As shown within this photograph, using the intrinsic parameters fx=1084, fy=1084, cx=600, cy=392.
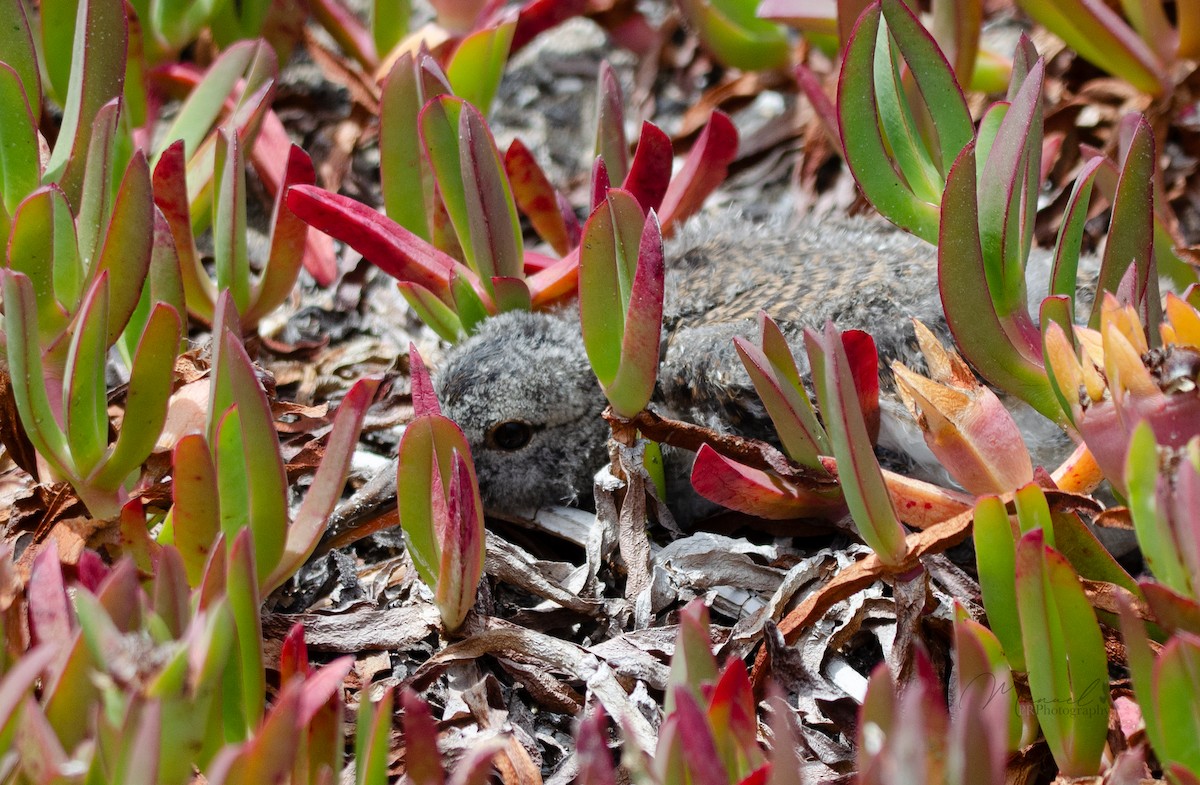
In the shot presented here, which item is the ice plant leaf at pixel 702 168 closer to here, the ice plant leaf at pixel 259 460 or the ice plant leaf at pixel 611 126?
the ice plant leaf at pixel 611 126

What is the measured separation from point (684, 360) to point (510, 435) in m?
0.43

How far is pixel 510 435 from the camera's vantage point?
245 cm

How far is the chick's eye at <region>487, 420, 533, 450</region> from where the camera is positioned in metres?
2.42

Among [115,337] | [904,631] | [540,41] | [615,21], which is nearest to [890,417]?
[904,631]

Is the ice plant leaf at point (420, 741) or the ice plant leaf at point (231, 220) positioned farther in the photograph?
the ice plant leaf at point (231, 220)

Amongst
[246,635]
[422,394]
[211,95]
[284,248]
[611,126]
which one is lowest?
[246,635]

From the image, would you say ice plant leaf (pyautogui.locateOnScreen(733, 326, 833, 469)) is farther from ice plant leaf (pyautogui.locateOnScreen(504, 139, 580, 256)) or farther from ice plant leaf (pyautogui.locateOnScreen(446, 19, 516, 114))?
ice plant leaf (pyautogui.locateOnScreen(446, 19, 516, 114))

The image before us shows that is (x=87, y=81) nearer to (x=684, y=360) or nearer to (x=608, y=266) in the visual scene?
(x=608, y=266)

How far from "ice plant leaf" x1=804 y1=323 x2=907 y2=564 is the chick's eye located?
1026 mm

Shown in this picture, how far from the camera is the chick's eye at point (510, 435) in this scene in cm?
242

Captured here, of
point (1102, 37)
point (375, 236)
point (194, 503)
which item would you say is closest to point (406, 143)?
point (375, 236)

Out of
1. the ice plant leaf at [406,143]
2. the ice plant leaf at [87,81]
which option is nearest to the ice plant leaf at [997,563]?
the ice plant leaf at [406,143]

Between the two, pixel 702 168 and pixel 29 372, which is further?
pixel 702 168

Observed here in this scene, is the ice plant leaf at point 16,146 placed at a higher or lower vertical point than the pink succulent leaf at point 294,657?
higher
